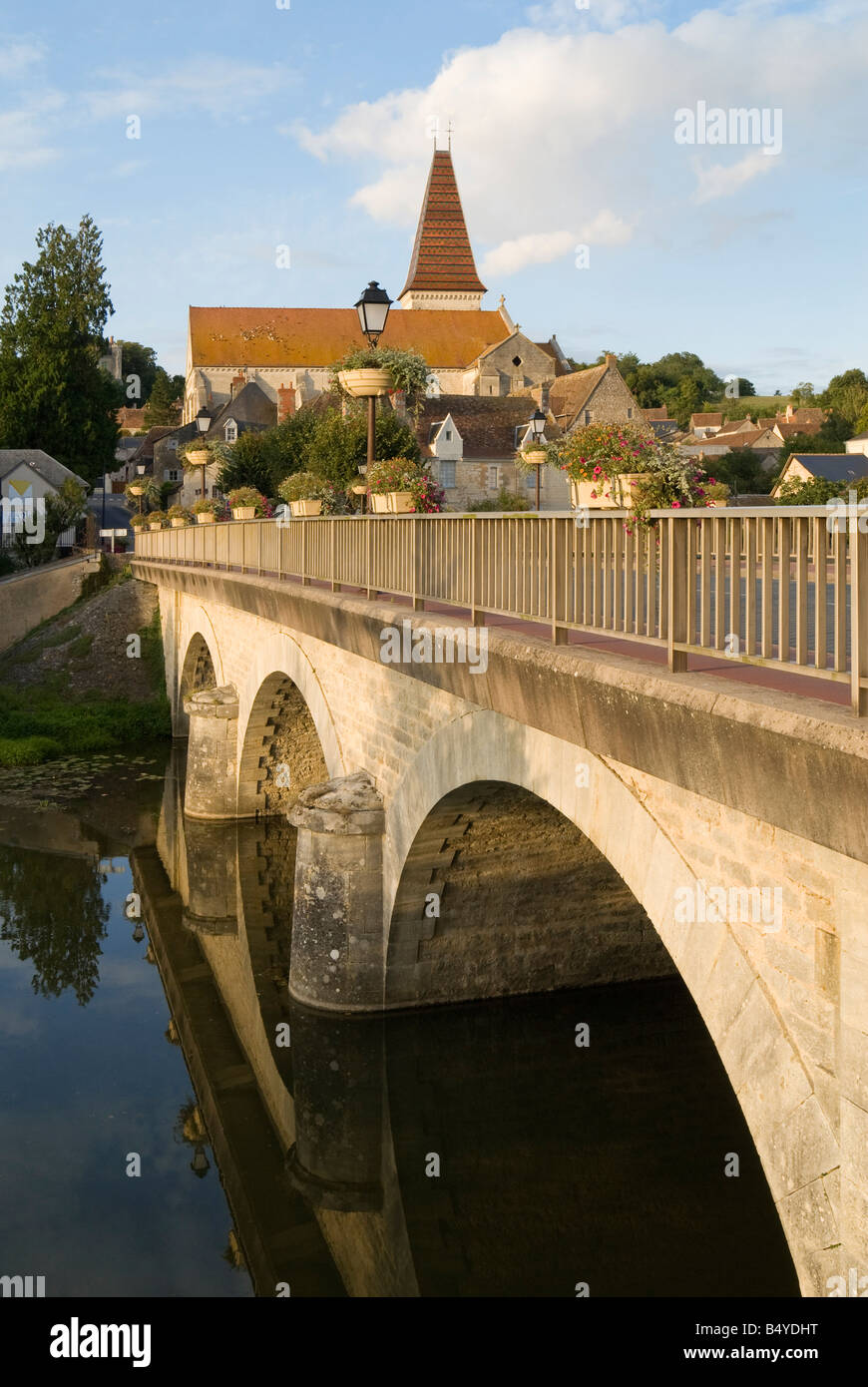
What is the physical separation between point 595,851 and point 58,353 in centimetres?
4518

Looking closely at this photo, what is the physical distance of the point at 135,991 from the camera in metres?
13.7

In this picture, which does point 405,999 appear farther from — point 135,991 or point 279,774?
point 279,774

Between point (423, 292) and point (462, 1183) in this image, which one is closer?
point (462, 1183)

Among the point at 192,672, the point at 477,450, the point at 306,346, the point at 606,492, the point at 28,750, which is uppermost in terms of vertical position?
the point at 306,346

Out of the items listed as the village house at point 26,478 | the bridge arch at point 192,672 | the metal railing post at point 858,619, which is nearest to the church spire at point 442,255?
the village house at point 26,478

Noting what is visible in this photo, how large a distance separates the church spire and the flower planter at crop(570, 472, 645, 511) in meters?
86.8

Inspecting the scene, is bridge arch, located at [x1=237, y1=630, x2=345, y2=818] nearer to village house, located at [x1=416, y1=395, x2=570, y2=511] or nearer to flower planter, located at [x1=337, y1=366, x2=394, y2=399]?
flower planter, located at [x1=337, y1=366, x2=394, y2=399]

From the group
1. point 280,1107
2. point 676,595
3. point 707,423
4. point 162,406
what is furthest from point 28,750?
point 707,423

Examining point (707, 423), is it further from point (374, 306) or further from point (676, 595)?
point (676, 595)

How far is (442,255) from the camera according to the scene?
91062mm

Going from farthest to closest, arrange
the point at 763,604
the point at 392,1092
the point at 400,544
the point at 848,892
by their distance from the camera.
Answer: the point at 392,1092, the point at 400,544, the point at 763,604, the point at 848,892

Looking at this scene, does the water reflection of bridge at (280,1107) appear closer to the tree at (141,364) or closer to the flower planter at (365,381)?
the flower planter at (365,381)
